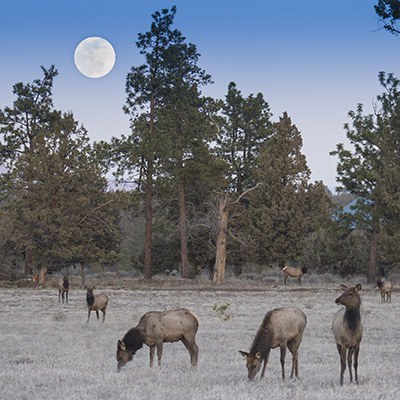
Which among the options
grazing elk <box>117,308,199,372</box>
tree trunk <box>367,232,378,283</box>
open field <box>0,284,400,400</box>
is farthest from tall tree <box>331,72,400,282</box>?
grazing elk <box>117,308,199,372</box>

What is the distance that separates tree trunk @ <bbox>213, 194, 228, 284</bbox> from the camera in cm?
4503

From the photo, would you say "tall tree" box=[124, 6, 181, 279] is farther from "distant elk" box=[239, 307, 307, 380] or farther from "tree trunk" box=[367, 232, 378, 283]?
"distant elk" box=[239, 307, 307, 380]

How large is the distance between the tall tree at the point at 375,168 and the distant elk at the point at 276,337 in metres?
32.6

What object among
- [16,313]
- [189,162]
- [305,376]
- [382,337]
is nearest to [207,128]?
[189,162]

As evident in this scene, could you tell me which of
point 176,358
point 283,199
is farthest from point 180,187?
point 176,358

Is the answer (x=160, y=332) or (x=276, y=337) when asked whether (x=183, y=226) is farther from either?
(x=276, y=337)

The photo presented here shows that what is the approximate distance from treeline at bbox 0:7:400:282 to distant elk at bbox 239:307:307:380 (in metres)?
30.6

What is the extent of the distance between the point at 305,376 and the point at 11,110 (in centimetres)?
3884

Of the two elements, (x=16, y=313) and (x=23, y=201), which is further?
(x=23, y=201)

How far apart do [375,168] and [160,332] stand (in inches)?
1386

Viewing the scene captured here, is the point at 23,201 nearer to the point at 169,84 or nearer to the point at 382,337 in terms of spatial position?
the point at 169,84

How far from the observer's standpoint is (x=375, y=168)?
1767 inches

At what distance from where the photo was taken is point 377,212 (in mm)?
44281

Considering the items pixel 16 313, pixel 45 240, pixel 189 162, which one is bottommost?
pixel 16 313
